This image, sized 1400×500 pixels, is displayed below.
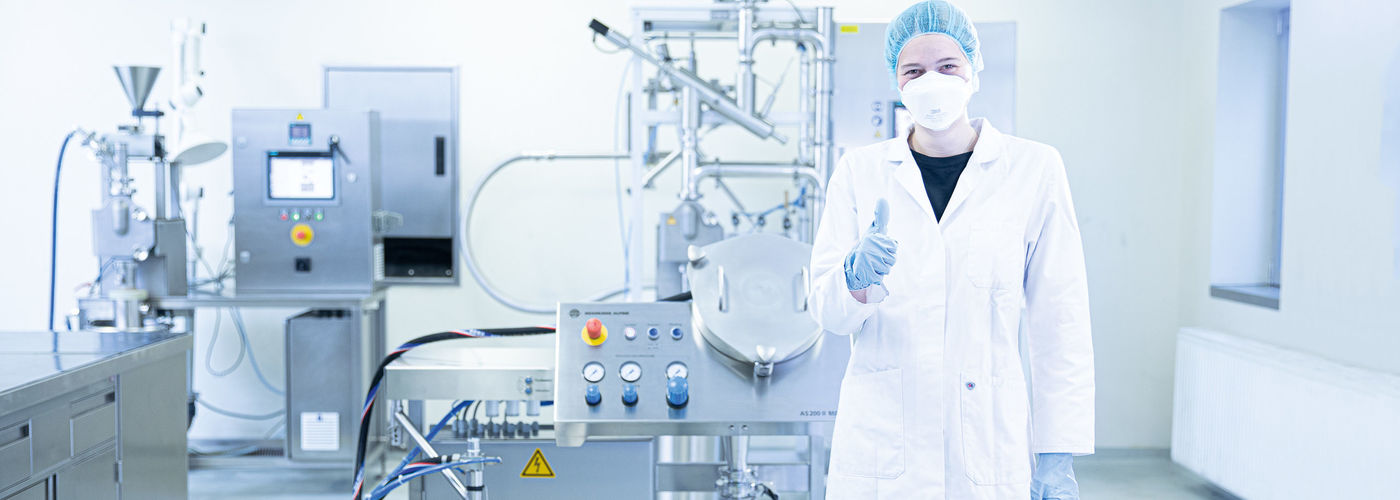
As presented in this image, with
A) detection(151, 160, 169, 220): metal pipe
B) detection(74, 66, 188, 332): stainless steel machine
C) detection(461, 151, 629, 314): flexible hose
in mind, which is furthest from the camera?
detection(461, 151, 629, 314): flexible hose

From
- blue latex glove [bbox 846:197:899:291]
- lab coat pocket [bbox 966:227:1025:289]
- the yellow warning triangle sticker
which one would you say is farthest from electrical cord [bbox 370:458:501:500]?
lab coat pocket [bbox 966:227:1025:289]

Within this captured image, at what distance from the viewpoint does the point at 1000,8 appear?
12.5 feet

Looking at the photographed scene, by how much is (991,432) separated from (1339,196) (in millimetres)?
2056

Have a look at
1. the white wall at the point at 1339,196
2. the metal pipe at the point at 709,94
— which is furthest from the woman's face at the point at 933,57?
the white wall at the point at 1339,196

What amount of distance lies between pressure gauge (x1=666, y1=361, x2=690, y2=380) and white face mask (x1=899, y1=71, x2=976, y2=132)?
0.60 metres

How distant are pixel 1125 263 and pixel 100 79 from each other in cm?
402

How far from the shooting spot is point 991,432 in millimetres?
1360

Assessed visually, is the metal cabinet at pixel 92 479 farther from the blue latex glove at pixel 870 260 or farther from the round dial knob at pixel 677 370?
the blue latex glove at pixel 870 260

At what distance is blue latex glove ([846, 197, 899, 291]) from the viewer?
1.27 meters

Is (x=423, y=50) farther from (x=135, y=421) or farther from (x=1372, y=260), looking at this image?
(x=1372, y=260)

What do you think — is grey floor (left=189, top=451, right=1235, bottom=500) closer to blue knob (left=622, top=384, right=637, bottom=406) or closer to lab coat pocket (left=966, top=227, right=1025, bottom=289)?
blue knob (left=622, top=384, right=637, bottom=406)

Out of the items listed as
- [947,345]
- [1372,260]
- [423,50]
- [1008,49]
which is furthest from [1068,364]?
[423,50]

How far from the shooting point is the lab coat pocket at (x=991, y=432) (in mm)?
1359

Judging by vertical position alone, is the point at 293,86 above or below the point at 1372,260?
above
